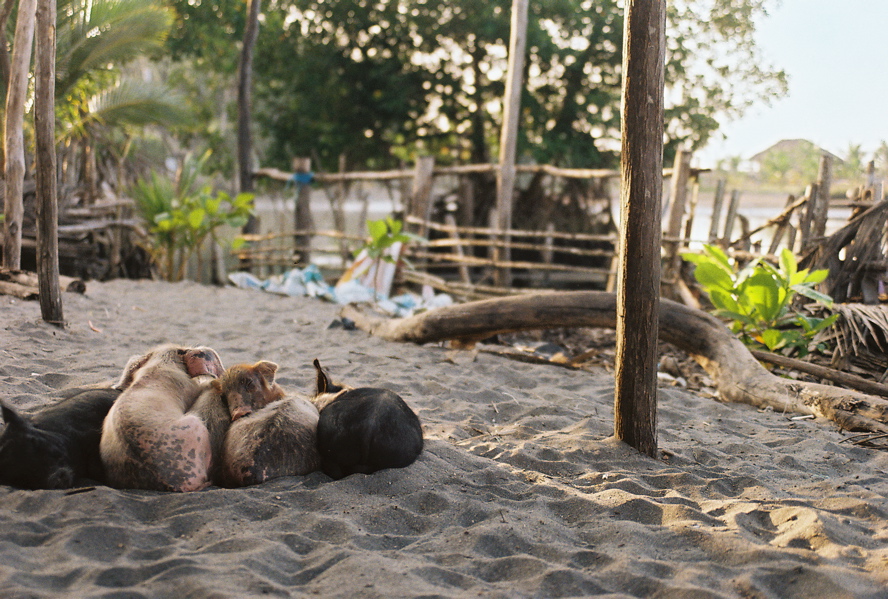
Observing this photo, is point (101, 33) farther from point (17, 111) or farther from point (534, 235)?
point (534, 235)

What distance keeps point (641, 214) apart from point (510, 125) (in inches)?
258

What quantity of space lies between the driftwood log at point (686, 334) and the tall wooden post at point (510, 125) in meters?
3.79

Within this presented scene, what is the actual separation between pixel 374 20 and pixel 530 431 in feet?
39.9

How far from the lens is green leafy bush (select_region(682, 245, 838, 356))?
4812 mm

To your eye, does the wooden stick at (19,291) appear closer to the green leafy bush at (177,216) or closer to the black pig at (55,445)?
the green leafy bush at (177,216)

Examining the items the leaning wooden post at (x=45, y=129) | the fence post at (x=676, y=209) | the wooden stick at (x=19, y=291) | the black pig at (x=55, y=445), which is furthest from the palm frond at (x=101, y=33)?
the black pig at (x=55, y=445)

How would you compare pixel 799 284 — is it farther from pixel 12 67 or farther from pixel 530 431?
pixel 12 67

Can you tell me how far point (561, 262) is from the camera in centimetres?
1359

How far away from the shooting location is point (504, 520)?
2.33 metres

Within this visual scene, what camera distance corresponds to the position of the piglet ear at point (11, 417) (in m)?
2.13

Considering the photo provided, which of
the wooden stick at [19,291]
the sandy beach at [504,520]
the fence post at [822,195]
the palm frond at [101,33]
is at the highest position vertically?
the palm frond at [101,33]

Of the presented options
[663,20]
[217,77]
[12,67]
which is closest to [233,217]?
[12,67]

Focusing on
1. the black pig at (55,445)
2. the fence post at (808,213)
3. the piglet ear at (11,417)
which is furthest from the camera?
the fence post at (808,213)

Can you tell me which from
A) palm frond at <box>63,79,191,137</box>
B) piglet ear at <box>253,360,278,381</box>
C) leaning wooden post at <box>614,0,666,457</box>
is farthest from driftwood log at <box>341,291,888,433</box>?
palm frond at <box>63,79,191,137</box>
